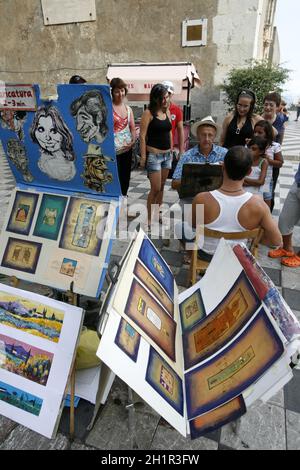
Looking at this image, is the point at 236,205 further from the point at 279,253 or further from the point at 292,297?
the point at 279,253

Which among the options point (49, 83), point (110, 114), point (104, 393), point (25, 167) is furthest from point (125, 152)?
point (49, 83)

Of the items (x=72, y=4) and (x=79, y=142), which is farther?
(x=72, y=4)

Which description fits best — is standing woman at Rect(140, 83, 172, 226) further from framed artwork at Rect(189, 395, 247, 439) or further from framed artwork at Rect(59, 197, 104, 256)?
framed artwork at Rect(189, 395, 247, 439)

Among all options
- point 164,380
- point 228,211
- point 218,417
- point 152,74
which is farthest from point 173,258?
point 152,74

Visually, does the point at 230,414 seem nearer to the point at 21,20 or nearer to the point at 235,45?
the point at 235,45

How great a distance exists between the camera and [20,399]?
131 centimetres

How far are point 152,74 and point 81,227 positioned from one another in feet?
26.1

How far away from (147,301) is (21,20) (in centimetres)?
1438

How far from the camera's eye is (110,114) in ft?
5.06

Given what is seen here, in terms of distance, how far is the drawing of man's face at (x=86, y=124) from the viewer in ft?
5.19

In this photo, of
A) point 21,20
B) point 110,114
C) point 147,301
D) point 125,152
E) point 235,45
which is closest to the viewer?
point 147,301
